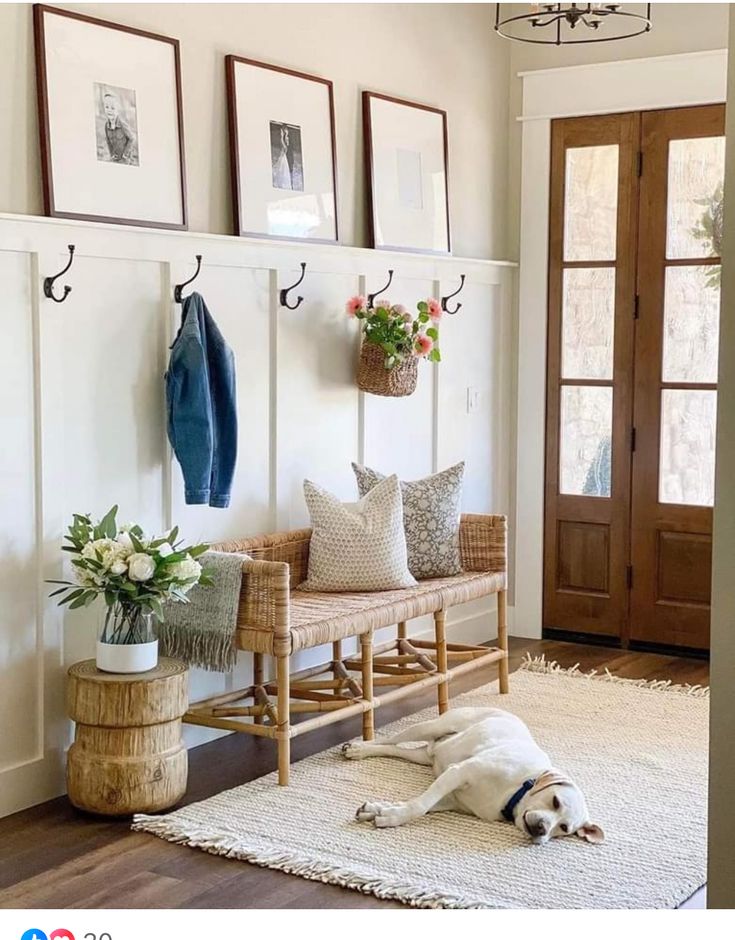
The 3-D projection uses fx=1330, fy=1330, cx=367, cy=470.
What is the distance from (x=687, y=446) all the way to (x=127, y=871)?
3.09 m

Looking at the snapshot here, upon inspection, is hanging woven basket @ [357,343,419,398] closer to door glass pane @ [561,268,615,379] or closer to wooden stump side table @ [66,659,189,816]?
door glass pane @ [561,268,615,379]

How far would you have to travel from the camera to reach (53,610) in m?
3.75

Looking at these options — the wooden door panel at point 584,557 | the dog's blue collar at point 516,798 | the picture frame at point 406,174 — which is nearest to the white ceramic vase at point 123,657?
the dog's blue collar at point 516,798

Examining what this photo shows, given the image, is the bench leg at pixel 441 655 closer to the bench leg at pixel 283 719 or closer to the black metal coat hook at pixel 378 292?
the bench leg at pixel 283 719

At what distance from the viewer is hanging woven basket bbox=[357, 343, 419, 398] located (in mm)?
4738

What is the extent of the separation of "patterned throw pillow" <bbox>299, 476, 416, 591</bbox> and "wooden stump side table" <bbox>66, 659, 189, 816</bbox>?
0.87m

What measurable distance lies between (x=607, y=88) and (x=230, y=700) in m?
2.99

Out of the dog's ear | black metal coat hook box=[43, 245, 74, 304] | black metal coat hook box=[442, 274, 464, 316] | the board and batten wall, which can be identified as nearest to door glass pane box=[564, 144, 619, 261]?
black metal coat hook box=[442, 274, 464, 316]

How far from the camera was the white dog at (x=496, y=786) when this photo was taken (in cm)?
340

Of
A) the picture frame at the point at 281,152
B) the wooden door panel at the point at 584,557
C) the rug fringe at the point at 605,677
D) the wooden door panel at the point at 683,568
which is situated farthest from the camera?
the wooden door panel at the point at 584,557

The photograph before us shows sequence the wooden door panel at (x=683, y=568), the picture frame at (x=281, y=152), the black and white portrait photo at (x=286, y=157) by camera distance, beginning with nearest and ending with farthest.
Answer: the picture frame at (x=281, y=152) → the black and white portrait photo at (x=286, y=157) → the wooden door panel at (x=683, y=568)

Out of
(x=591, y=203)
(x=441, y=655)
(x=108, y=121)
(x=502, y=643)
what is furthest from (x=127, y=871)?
(x=591, y=203)

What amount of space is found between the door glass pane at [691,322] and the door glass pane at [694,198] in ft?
0.29

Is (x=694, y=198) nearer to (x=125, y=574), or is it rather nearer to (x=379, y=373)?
(x=379, y=373)
